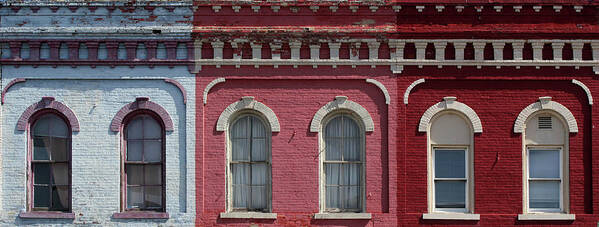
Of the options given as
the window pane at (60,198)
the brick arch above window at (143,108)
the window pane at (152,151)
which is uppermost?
the brick arch above window at (143,108)

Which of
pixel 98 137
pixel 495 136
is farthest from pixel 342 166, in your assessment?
pixel 98 137

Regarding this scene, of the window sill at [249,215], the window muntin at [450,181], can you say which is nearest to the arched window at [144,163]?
the window sill at [249,215]

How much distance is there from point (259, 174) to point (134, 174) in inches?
93.7

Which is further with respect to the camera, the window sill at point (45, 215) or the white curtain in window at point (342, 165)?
the white curtain in window at point (342, 165)

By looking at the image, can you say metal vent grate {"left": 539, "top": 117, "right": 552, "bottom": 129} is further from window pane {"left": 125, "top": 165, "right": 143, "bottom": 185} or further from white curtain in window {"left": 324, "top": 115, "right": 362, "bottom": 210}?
window pane {"left": 125, "top": 165, "right": 143, "bottom": 185}

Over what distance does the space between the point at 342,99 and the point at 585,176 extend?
4.78 m

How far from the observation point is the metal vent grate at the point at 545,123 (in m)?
13.7

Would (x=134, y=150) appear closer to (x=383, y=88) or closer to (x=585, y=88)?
(x=383, y=88)

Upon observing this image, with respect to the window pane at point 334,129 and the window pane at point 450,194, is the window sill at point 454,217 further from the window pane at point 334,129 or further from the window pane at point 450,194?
the window pane at point 334,129

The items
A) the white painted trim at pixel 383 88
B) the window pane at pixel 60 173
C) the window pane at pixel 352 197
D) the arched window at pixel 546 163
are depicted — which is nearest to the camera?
the white painted trim at pixel 383 88

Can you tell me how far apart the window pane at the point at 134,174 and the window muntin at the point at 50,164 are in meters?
1.13

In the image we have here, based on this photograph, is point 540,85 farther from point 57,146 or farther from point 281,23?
point 57,146

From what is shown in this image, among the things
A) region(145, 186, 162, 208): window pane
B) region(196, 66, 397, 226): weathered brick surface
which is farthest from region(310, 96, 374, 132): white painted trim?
region(145, 186, 162, 208): window pane

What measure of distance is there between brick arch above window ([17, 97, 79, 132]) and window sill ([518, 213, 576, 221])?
27.9 ft
